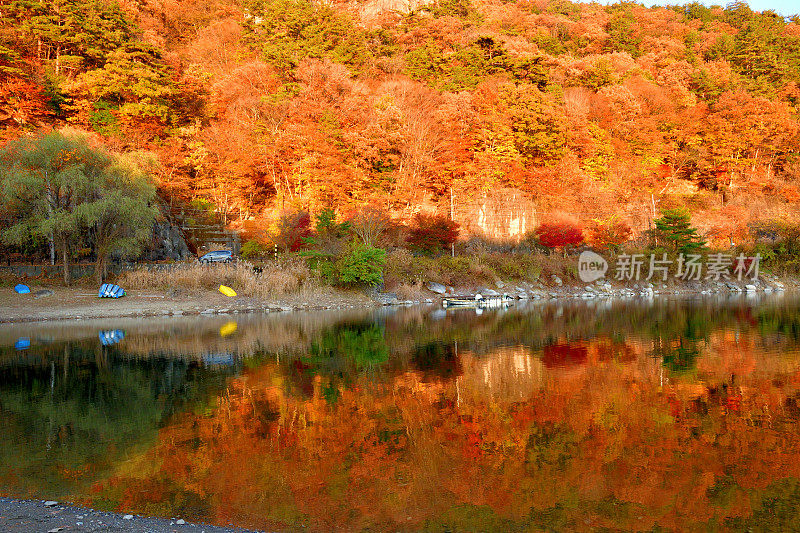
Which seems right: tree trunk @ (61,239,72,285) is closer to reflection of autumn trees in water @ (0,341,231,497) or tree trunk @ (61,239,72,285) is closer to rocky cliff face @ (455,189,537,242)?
reflection of autumn trees in water @ (0,341,231,497)

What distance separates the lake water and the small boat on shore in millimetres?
11511

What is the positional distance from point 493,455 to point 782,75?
66417mm

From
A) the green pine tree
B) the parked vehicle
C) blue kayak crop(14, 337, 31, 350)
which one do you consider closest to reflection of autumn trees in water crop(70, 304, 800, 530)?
blue kayak crop(14, 337, 31, 350)

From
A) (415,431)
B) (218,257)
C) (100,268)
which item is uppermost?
(218,257)

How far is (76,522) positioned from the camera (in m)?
5.06

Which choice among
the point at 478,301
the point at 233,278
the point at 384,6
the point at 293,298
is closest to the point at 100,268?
the point at 233,278

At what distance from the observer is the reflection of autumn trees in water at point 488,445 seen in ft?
18.0

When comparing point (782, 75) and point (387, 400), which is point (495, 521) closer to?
point (387, 400)

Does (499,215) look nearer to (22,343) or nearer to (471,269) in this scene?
(471,269)

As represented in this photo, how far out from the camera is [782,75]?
2190 inches

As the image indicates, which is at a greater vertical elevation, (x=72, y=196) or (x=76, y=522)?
(x=72, y=196)

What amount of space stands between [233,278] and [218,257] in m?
5.19

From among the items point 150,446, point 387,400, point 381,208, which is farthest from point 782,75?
point 150,446

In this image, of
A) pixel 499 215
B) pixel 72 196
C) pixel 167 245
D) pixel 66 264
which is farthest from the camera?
pixel 499 215
